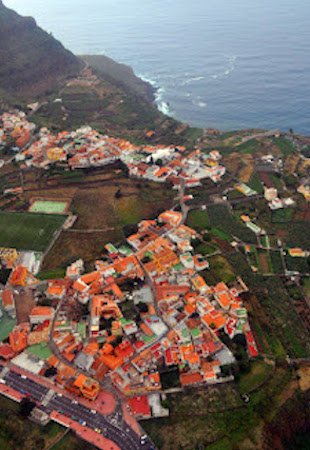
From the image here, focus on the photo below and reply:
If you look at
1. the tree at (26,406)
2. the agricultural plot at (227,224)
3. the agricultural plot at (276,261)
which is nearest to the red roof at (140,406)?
the tree at (26,406)

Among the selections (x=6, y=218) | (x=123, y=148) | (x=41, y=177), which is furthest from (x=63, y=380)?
(x=123, y=148)

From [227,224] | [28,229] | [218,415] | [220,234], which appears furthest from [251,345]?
[28,229]

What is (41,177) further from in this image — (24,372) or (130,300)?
(24,372)

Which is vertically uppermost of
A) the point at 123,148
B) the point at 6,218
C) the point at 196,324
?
the point at 123,148

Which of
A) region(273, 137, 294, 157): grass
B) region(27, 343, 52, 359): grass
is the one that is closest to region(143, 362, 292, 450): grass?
region(27, 343, 52, 359): grass

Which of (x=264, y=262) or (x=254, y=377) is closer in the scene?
(x=254, y=377)

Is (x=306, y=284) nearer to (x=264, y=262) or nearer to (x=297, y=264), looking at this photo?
(x=297, y=264)
